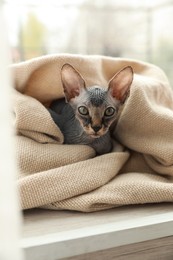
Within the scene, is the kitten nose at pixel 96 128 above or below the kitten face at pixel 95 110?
below

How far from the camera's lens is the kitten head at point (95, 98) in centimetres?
77

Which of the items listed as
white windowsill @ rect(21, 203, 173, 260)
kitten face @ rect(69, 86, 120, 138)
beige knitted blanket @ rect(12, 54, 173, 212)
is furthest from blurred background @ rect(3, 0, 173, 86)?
white windowsill @ rect(21, 203, 173, 260)

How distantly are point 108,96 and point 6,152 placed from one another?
44 centimetres

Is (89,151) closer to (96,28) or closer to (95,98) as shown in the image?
(95,98)

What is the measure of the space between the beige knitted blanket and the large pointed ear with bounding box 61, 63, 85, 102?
0.06 meters

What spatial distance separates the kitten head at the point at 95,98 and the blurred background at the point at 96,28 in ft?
2.08

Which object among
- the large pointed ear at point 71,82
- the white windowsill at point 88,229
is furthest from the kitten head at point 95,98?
the white windowsill at point 88,229

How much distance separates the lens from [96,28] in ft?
5.16

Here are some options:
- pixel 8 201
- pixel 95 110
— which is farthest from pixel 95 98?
pixel 8 201

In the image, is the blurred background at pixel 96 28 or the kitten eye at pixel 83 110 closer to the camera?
the kitten eye at pixel 83 110

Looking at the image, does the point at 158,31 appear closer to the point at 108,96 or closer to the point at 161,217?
the point at 108,96

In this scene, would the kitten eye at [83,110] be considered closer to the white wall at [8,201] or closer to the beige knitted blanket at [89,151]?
the beige knitted blanket at [89,151]

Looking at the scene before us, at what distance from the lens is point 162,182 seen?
77 cm

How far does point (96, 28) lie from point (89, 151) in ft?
2.97
